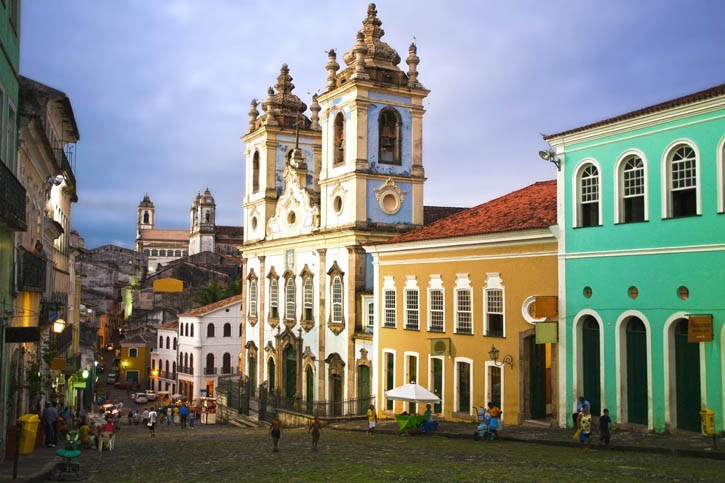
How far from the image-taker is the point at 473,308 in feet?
87.0

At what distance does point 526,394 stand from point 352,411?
1156 centimetres

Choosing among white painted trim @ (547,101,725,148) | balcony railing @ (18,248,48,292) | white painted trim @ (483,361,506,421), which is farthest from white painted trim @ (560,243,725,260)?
balcony railing @ (18,248,48,292)

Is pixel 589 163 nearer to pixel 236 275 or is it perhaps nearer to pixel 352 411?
pixel 352 411

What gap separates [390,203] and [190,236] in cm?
9707

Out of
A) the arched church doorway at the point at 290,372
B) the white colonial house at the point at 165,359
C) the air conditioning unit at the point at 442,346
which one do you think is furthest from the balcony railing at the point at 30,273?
the white colonial house at the point at 165,359

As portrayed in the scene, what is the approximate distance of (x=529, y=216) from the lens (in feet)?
82.6

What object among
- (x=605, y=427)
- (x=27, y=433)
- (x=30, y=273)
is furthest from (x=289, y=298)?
(x=605, y=427)

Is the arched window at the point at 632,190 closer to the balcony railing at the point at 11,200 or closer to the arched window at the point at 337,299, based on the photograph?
the balcony railing at the point at 11,200

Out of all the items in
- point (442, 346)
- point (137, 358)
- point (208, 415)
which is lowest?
point (208, 415)

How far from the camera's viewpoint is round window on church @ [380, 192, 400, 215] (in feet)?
117

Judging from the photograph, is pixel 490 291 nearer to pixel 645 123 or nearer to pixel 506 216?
pixel 506 216

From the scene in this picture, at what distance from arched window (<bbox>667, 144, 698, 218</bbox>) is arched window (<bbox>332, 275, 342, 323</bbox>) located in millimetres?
18508

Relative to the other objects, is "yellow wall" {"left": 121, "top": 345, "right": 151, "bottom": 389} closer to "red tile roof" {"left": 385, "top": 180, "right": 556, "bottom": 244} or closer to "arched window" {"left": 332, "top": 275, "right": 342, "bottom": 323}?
"arched window" {"left": 332, "top": 275, "right": 342, "bottom": 323}

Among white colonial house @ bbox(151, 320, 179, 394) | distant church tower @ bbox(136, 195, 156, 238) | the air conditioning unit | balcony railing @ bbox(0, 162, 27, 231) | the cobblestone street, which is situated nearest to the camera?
balcony railing @ bbox(0, 162, 27, 231)
